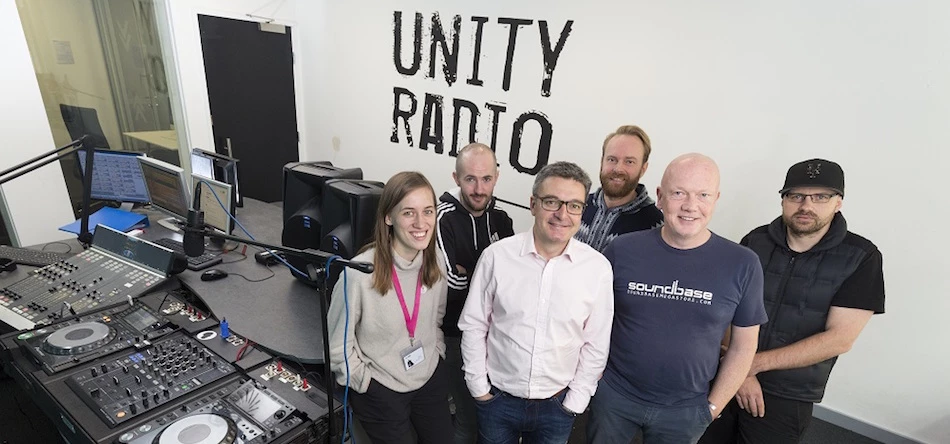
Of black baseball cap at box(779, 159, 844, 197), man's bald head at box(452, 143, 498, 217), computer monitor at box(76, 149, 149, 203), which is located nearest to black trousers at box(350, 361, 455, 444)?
man's bald head at box(452, 143, 498, 217)

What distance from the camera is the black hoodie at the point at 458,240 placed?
173 centimetres

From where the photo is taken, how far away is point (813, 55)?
2.12m

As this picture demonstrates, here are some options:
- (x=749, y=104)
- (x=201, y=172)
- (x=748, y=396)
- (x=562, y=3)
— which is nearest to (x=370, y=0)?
(x=562, y=3)

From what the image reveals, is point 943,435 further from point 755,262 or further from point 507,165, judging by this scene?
point 507,165

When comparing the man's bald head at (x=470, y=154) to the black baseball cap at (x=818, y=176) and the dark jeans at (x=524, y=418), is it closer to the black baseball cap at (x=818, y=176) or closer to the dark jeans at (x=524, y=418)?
the dark jeans at (x=524, y=418)

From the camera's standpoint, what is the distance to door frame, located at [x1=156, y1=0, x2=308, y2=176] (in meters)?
3.48

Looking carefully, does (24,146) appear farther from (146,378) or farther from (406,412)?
(406,412)

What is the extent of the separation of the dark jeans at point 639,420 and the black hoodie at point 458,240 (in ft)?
1.98

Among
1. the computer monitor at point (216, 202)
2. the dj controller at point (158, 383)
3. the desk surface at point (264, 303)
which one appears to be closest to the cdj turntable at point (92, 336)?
the dj controller at point (158, 383)

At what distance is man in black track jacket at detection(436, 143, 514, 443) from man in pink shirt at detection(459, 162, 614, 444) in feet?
0.96

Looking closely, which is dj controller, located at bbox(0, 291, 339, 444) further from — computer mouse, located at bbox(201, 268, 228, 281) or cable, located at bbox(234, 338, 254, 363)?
computer mouse, located at bbox(201, 268, 228, 281)

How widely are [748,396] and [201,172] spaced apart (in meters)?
2.89

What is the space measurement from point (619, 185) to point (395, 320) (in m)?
1.03

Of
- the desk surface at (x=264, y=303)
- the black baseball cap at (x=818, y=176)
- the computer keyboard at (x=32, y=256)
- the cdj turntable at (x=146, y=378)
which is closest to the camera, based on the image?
the cdj turntable at (x=146, y=378)
